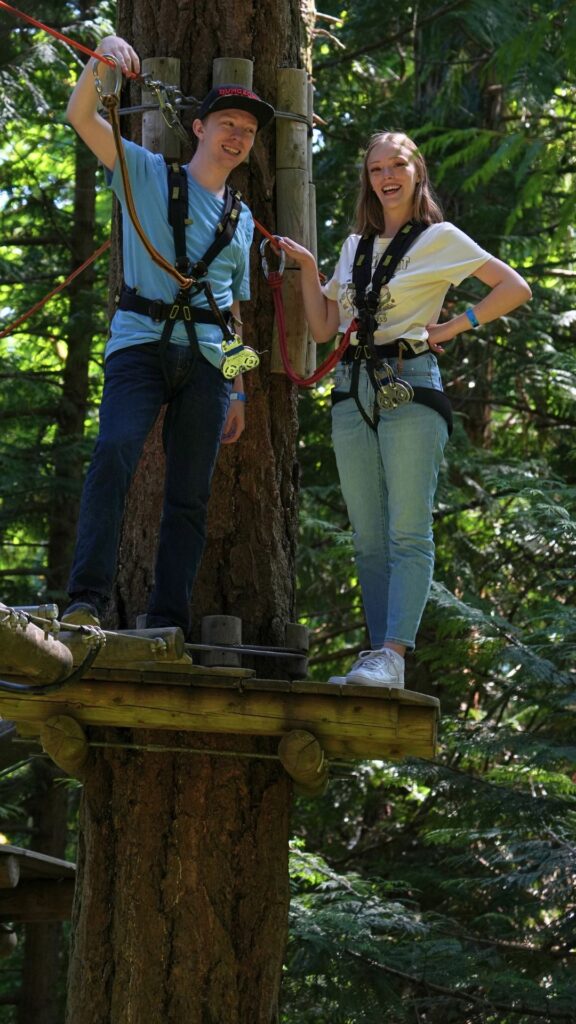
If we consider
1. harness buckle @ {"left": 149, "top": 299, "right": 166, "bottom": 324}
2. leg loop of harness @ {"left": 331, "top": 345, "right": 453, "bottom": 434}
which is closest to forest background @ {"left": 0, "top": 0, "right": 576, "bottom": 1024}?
leg loop of harness @ {"left": 331, "top": 345, "right": 453, "bottom": 434}

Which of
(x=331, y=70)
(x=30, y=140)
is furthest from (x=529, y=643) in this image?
(x=30, y=140)

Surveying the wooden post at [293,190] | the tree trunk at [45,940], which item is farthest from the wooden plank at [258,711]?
the tree trunk at [45,940]

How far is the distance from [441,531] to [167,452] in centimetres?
591

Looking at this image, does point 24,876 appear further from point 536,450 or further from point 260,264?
point 536,450

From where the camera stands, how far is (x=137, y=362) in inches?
174

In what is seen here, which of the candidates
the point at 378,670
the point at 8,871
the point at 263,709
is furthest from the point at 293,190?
the point at 8,871

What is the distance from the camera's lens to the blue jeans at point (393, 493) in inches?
181

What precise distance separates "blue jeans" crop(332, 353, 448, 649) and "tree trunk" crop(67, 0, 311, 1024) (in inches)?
16.4

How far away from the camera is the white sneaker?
4.34 m

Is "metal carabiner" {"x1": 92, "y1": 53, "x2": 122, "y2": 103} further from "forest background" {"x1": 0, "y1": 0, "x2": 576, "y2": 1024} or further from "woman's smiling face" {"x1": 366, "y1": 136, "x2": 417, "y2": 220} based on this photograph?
"forest background" {"x1": 0, "y1": 0, "x2": 576, "y2": 1024}

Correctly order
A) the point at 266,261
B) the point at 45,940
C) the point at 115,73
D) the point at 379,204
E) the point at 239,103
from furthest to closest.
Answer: the point at 45,940 → the point at 266,261 → the point at 379,204 → the point at 239,103 → the point at 115,73

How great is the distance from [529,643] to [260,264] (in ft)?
10.3

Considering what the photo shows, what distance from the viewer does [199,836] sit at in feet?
15.7

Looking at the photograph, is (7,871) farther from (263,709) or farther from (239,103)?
(239,103)
